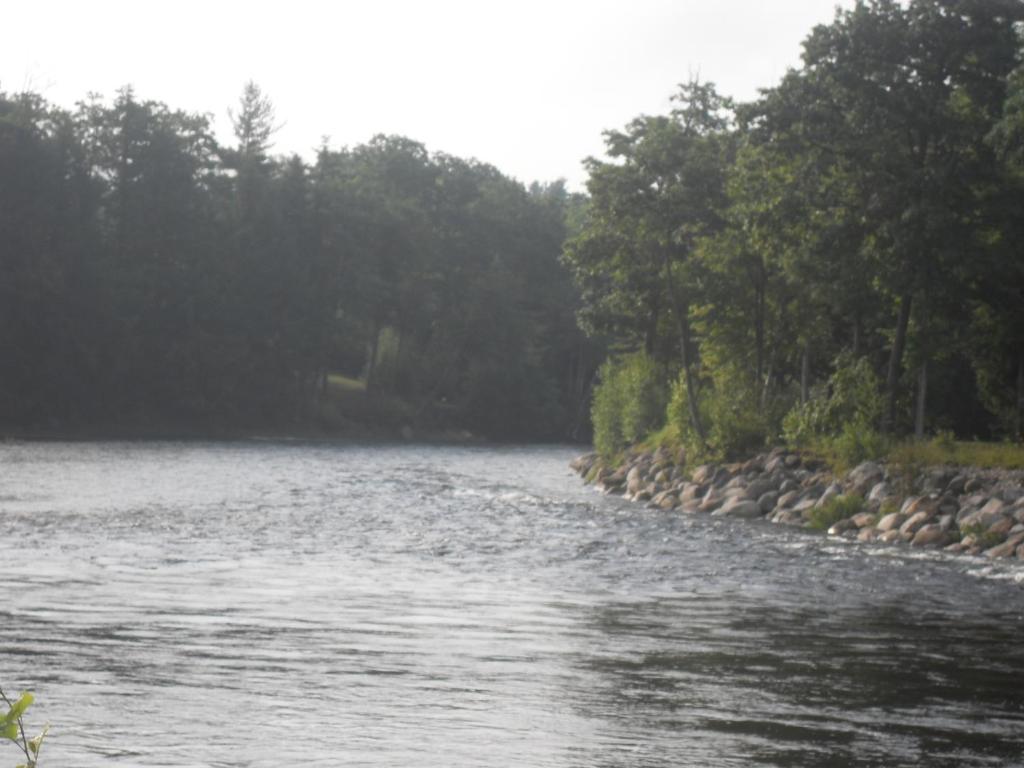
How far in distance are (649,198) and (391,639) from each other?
3906cm

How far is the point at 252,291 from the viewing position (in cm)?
10112

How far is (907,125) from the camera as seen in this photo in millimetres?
38312

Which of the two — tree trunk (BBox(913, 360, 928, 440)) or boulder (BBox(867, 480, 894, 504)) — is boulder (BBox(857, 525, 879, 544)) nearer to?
boulder (BBox(867, 480, 894, 504))

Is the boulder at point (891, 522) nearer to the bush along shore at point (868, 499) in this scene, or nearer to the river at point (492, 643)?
the bush along shore at point (868, 499)

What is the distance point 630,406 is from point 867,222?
22.3 metres

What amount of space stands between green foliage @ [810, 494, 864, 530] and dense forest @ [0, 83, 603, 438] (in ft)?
190

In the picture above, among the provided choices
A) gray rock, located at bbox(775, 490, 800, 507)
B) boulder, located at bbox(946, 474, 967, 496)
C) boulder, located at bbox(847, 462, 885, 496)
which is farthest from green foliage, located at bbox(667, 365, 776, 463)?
boulder, located at bbox(946, 474, 967, 496)

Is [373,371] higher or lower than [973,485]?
higher

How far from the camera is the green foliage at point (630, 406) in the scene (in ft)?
196

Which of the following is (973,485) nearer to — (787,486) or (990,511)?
(990,511)

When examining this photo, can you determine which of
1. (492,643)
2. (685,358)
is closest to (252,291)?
(685,358)

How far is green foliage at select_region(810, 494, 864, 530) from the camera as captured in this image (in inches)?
1309

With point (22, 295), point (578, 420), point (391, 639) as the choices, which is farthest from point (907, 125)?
point (578, 420)

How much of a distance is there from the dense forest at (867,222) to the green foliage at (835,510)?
429 centimetres
